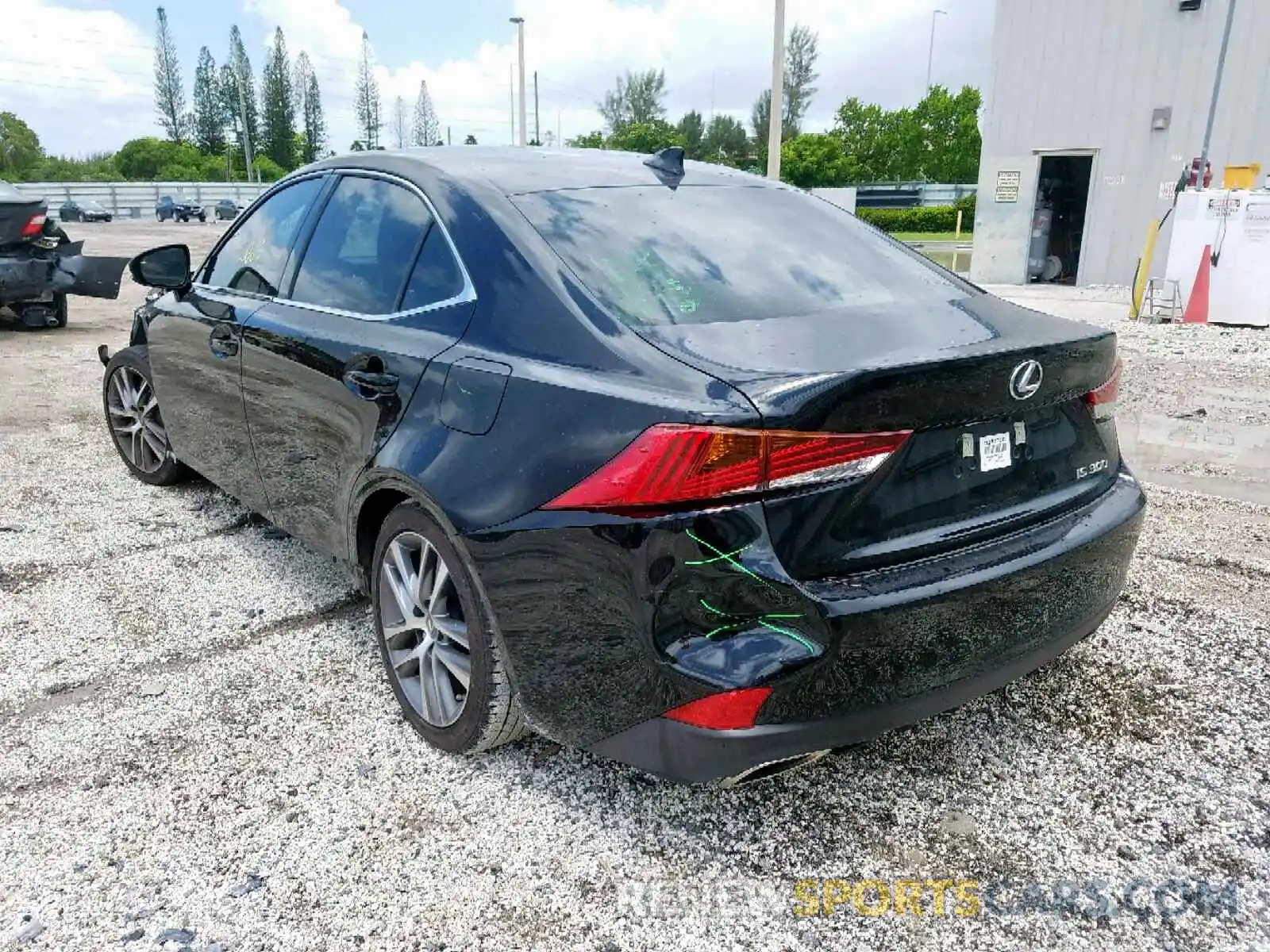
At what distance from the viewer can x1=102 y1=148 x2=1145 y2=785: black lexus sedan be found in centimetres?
191

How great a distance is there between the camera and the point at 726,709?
75.2 inches

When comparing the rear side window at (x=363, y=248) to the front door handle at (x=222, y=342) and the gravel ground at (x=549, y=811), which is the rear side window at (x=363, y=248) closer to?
the front door handle at (x=222, y=342)

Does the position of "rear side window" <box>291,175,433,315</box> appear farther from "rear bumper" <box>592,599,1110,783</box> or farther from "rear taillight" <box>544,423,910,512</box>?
"rear bumper" <box>592,599,1110,783</box>

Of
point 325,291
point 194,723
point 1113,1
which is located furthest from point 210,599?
point 1113,1

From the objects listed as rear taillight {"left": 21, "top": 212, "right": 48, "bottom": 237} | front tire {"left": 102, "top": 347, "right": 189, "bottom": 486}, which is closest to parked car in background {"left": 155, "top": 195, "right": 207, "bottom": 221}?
rear taillight {"left": 21, "top": 212, "right": 48, "bottom": 237}

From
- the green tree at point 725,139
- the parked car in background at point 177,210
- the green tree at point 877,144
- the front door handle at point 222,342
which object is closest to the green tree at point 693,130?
the green tree at point 725,139

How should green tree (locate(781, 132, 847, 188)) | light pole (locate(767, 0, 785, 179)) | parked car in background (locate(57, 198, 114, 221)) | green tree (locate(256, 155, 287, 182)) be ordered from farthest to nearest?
green tree (locate(256, 155, 287, 182)), green tree (locate(781, 132, 847, 188)), parked car in background (locate(57, 198, 114, 221)), light pole (locate(767, 0, 785, 179))

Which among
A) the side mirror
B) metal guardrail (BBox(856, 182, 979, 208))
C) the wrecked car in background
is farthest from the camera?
metal guardrail (BBox(856, 182, 979, 208))

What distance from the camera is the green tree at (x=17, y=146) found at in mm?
88125

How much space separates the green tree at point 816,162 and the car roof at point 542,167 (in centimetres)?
6593

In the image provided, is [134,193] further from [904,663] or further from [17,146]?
[904,663]

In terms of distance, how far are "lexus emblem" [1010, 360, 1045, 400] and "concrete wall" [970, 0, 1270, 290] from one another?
1713 cm

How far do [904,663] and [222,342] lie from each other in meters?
2.85

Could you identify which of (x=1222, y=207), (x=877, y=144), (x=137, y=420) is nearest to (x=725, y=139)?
(x=877, y=144)
